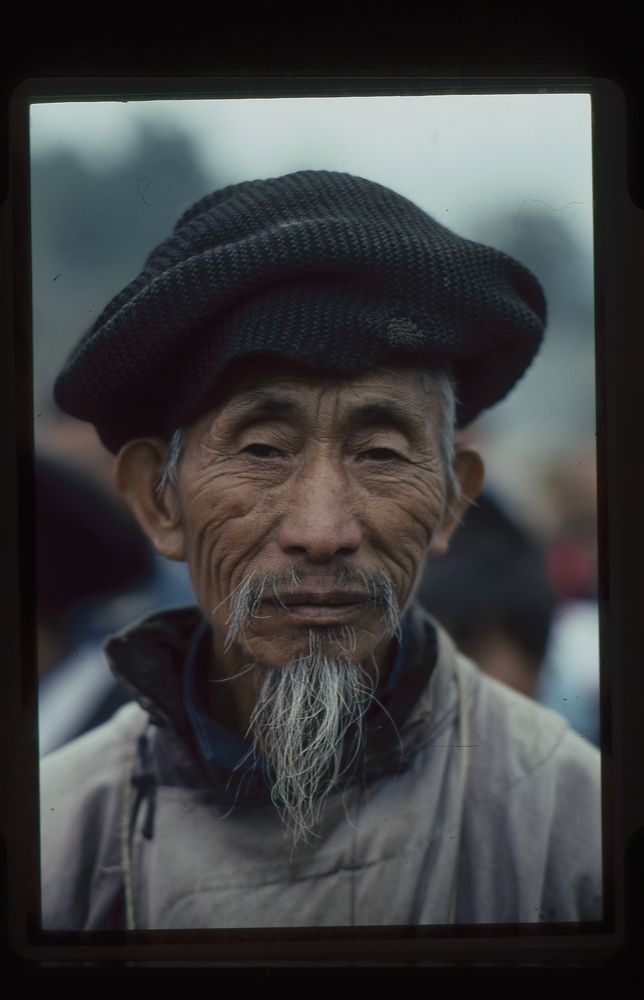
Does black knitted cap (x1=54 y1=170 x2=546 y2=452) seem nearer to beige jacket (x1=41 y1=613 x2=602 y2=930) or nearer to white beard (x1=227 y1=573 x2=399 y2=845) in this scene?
white beard (x1=227 y1=573 x2=399 y2=845)

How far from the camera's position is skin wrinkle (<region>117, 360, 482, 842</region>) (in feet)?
5.96

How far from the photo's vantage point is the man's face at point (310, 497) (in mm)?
1812

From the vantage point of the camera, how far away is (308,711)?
1.91 metres

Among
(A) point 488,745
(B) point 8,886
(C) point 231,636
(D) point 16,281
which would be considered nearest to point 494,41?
(D) point 16,281

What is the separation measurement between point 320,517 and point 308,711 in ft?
1.89

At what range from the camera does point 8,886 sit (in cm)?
200

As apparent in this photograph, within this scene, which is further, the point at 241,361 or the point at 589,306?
the point at 589,306

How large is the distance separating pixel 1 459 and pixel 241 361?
2.67ft

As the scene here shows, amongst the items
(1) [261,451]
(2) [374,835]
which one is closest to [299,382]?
(1) [261,451]

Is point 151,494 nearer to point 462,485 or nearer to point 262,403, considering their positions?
point 262,403

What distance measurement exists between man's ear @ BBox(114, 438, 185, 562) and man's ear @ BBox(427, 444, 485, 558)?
77 centimetres

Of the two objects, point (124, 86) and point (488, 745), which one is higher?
point (124, 86)

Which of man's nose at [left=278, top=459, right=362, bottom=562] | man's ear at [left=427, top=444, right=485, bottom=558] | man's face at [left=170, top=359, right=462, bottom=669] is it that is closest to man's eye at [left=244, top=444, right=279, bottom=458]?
man's face at [left=170, top=359, right=462, bottom=669]

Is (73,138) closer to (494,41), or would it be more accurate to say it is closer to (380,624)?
(494,41)
